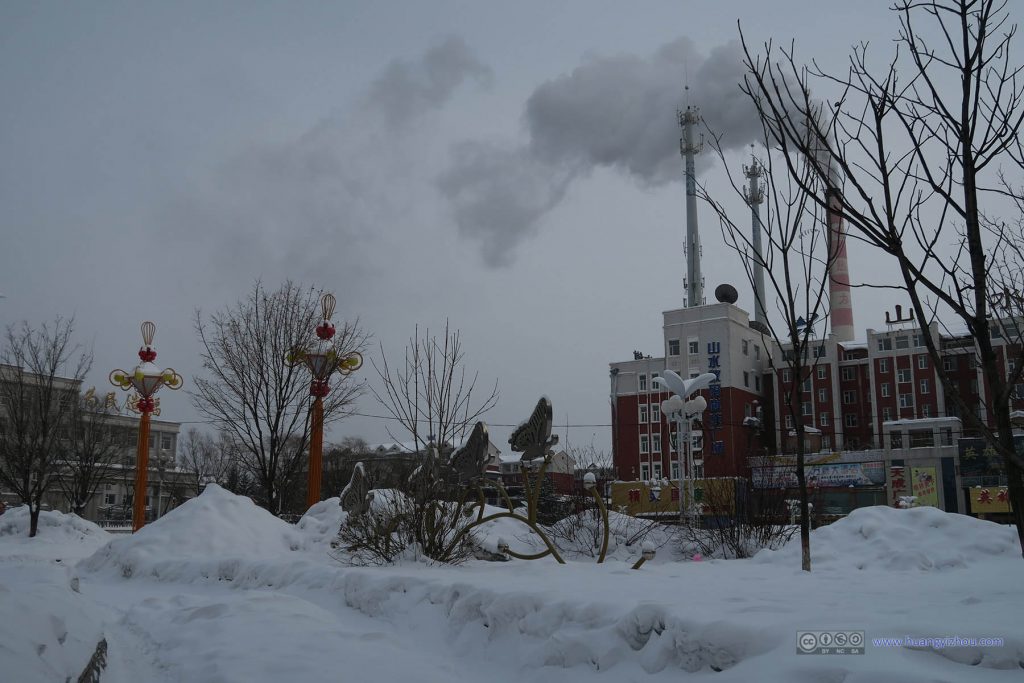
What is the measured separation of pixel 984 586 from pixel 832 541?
A: 5.42 metres

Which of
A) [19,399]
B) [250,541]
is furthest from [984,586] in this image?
[19,399]

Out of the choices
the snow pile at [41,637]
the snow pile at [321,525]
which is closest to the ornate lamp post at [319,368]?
the snow pile at [321,525]

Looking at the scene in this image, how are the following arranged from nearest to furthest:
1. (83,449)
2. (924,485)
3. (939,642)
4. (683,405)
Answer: (939,642)
(683,405)
(83,449)
(924,485)

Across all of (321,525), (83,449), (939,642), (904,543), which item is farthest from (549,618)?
(83,449)

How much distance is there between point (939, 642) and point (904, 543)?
8.95 m

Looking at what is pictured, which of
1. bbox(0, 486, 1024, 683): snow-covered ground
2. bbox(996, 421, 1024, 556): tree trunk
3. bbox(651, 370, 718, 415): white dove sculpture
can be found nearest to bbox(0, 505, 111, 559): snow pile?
bbox(0, 486, 1024, 683): snow-covered ground

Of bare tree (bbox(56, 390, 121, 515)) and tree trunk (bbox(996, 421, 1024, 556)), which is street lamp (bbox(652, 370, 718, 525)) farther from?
bare tree (bbox(56, 390, 121, 515))

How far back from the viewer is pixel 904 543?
459 inches

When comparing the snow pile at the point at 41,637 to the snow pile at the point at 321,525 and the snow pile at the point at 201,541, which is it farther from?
the snow pile at the point at 321,525

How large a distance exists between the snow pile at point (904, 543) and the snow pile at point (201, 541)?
8385mm

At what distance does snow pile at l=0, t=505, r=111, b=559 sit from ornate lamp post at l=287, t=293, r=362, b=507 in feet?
18.1

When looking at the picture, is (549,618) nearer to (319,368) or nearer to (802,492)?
(802,492)

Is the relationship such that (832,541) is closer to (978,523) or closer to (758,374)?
(978,523)

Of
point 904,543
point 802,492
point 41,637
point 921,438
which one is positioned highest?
point 921,438
